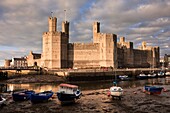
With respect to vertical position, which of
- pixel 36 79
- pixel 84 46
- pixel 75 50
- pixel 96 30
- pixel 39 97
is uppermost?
pixel 96 30

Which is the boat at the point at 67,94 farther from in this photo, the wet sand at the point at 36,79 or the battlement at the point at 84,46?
the battlement at the point at 84,46

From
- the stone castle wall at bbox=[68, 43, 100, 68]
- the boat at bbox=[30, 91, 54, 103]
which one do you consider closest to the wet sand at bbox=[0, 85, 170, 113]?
the boat at bbox=[30, 91, 54, 103]

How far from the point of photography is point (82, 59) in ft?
215

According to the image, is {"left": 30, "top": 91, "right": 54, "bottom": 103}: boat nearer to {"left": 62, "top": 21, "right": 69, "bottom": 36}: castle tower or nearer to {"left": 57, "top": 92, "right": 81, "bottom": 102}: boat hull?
{"left": 57, "top": 92, "right": 81, "bottom": 102}: boat hull

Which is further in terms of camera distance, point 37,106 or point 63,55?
point 63,55

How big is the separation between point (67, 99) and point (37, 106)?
2.68 meters

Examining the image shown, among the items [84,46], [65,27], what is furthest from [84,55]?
[65,27]

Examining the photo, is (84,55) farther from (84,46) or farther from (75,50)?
(75,50)

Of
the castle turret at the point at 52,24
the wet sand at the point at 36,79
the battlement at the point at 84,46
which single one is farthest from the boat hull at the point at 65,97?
the battlement at the point at 84,46

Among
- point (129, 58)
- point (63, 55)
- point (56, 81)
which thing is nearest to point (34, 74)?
point (56, 81)

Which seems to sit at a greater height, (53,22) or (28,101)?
(53,22)

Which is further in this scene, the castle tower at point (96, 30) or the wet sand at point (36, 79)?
the castle tower at point (96, 30)

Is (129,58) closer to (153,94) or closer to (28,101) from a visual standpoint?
(153,94)

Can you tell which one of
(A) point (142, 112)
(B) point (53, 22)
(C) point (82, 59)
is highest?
(B) point (53, 22)
